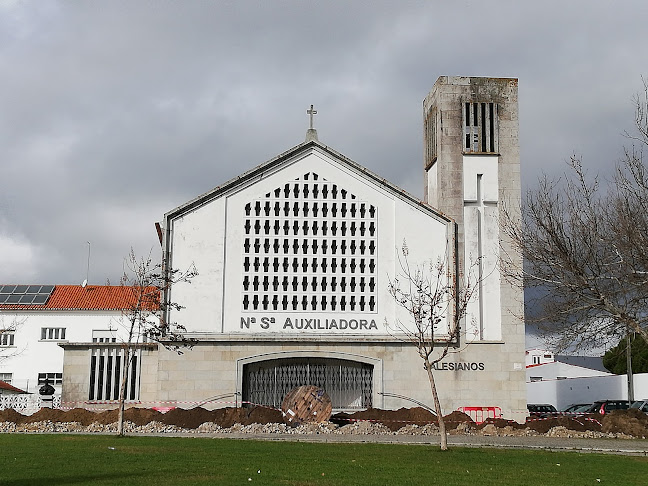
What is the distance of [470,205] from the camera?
125 feet

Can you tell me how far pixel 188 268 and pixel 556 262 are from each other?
15.5 m

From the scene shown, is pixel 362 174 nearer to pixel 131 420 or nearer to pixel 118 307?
pixel 131 420

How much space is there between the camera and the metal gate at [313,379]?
119ft

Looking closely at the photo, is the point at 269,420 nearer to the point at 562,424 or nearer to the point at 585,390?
the point at 562,424

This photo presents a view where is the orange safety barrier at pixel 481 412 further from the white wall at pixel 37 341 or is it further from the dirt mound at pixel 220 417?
the white wall at pixel 37 341

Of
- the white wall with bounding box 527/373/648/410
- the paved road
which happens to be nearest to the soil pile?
the paved road

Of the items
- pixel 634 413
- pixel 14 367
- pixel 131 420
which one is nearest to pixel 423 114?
pixel 634 413

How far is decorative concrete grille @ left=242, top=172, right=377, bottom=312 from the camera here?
36.2 m

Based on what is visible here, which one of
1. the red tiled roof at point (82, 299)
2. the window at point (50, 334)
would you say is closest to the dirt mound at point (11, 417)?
the red tiled roof at point (82, 299)

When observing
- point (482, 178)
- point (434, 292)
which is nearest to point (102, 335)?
point (434, 292)

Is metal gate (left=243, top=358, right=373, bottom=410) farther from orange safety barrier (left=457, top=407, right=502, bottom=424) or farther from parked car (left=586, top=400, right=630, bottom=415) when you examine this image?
parked car (left=586, top=400, right=630, bottom=415)

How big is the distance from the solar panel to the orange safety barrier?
1658 inches

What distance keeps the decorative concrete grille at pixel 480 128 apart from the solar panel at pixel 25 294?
4163 cm

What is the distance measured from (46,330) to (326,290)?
123 ft
